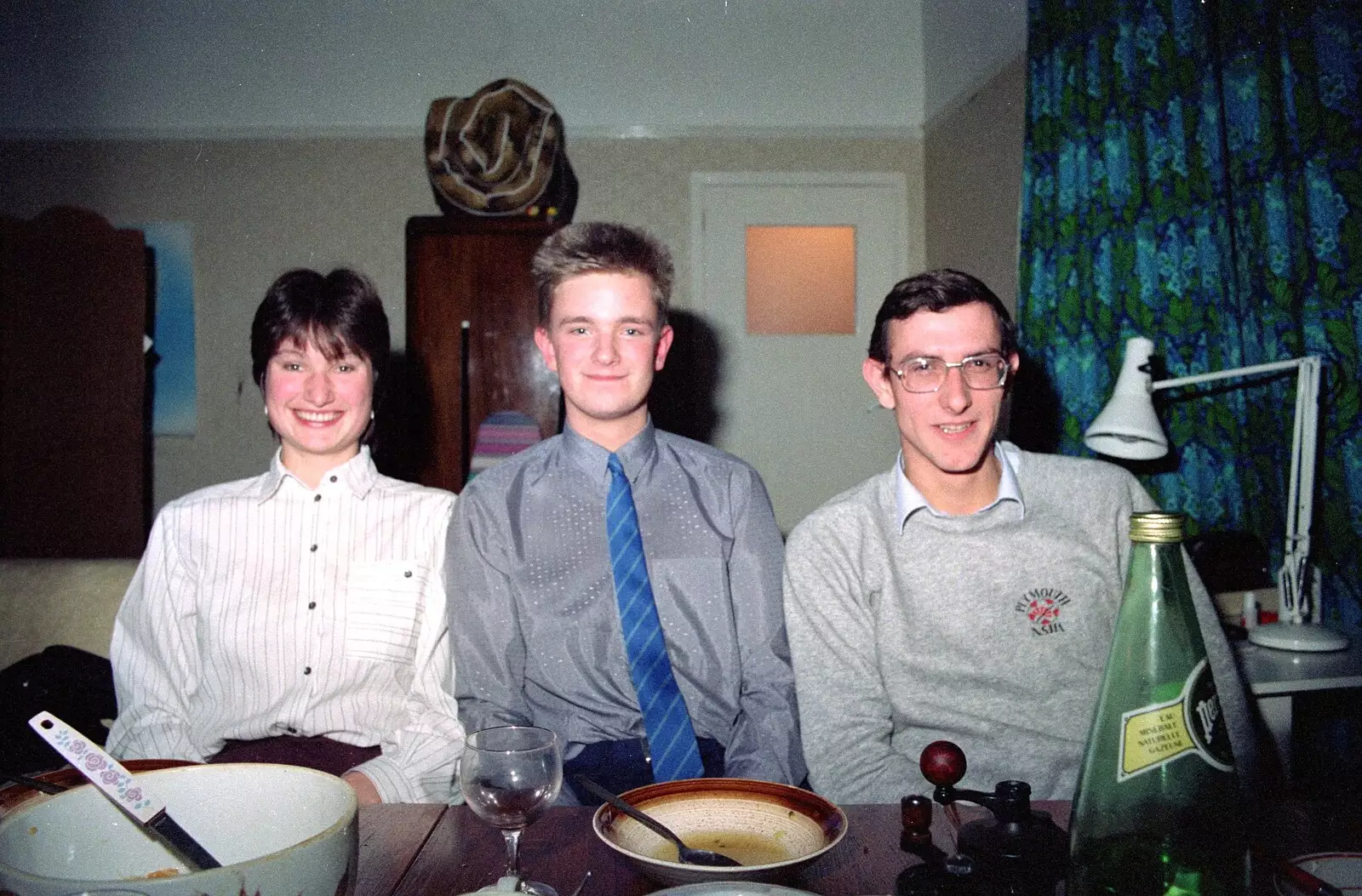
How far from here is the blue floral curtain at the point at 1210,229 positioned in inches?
84.1

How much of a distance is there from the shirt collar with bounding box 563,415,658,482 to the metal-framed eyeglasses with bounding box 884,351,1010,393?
553 mm

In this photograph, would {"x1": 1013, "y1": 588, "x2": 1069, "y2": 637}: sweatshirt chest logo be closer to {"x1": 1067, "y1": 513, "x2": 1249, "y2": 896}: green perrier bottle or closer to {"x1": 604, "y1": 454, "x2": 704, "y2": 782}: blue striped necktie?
{"x1": 604, "y1": 454, "x2": 704, "y2": 782}: blue striped necktie

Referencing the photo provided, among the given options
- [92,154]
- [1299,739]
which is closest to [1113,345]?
[1299,739]

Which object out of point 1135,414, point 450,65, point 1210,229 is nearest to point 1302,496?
point 1135,414

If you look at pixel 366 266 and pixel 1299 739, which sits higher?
pixel 366 266

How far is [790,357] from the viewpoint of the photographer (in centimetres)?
470

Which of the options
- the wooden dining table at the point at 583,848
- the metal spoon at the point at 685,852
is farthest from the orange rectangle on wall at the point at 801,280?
the metal spoon at the point at 685,852

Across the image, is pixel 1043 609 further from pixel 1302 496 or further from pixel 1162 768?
pixel 1302 496

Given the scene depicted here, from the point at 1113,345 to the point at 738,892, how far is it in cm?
263

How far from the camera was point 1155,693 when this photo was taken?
746 mm

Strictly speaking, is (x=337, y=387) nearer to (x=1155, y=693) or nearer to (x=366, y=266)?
(x=1155, y=693)

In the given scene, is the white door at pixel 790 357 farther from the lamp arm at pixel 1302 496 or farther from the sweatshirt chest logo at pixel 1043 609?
the sweatshirt chest logo at pixel 1043 609

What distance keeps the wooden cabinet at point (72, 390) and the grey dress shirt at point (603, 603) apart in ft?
11.3

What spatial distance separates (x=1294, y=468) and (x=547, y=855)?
200cm
